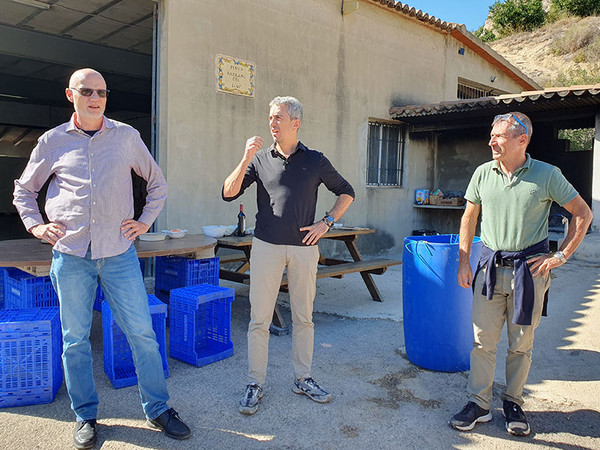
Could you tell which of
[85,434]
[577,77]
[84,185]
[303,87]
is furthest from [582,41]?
[85,434]

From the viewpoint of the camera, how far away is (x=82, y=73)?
248cm

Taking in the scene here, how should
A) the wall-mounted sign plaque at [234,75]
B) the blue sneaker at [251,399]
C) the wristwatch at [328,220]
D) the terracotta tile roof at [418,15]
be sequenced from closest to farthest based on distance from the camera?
the blue sneaker at [251,399] → the wristwatch at [328,220] → the wall-mounted sign plaque at [234,75] → the terracotta tile roof at [418,15]

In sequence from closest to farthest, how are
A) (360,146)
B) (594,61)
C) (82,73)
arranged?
(82,73), (360,146), (594,61)

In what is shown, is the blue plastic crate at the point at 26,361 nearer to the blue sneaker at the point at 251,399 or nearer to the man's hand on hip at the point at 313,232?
the blue sneaker at the point at 251,399

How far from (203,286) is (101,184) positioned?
1.82 m

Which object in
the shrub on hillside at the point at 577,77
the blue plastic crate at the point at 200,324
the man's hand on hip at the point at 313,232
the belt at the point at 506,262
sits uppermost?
the shrub on hillside at the point at 577,77

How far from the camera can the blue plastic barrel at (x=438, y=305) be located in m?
3.58

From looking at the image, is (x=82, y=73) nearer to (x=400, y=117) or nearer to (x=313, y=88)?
(x=313, y=88)

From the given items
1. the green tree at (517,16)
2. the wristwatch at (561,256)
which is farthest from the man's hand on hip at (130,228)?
the green tree at (517,16)

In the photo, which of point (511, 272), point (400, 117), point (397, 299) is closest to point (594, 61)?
point (400, 117)

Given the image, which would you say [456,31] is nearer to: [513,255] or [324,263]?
[324,263]

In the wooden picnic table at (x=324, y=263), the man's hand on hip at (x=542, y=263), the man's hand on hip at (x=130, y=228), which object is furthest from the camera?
the wooden picnic table at (x=324, y=263)

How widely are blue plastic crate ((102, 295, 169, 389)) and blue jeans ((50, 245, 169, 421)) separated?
0.65m

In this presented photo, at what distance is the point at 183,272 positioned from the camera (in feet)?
15.0
